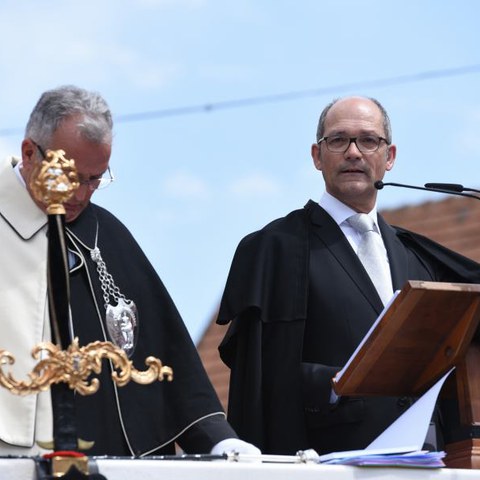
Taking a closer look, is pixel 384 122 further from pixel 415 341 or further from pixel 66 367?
pixel 66 367

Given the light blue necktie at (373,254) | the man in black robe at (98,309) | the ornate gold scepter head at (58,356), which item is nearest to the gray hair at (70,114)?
the man in black robe at (98,309)

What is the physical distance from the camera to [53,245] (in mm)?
3119

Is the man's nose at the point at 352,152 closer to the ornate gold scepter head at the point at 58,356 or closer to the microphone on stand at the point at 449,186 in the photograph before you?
the microphone on stand at the point at 449,186

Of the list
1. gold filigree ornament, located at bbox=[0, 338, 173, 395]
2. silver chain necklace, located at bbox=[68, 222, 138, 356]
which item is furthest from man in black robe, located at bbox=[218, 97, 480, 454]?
gold filigree ornament, located at bbox=[0, 338, 173, 395]

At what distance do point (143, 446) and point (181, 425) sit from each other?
0.44 ft

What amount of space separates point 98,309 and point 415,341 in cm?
100

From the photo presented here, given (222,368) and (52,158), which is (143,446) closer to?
(52,158)

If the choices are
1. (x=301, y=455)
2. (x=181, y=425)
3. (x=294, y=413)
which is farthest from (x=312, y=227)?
(x=301, y=455)

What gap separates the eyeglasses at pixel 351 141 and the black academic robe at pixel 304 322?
26 cm

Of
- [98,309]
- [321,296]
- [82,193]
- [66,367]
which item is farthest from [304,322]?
[66,367]

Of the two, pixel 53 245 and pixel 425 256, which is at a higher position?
pixel 425 256

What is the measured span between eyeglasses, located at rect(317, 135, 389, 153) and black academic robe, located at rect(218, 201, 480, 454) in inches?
10.3

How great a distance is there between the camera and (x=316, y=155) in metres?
5.93

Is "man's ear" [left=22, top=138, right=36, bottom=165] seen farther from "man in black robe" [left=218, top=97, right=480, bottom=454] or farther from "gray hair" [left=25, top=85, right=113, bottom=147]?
"man in black robe" [left=218, top=97, right=480, bottom=454]
